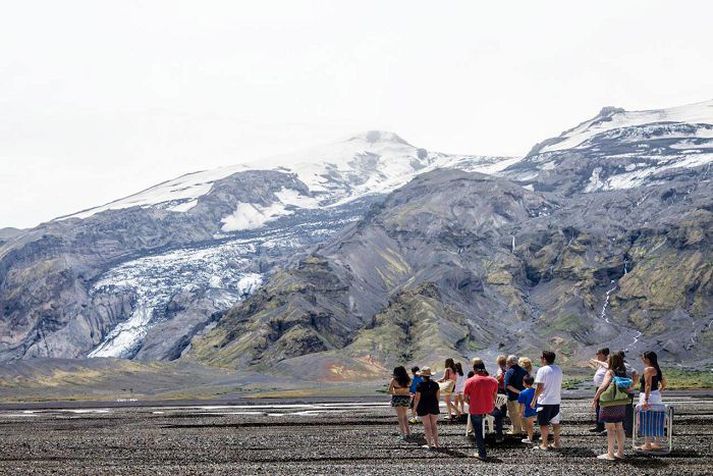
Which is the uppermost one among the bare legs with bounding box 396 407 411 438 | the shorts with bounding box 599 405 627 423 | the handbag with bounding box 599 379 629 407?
the handbag with bounding box 599 379 629 407

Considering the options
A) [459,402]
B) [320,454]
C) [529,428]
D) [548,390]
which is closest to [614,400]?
[548,390]

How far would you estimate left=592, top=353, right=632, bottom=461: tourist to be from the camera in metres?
24.6

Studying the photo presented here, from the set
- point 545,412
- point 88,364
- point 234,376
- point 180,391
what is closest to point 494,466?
point 545,412

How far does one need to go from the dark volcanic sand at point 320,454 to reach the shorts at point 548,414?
0.95 m

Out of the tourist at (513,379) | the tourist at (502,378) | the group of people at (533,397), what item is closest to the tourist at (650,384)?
the group of people at (533,397)

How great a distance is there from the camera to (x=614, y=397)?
24688 mm

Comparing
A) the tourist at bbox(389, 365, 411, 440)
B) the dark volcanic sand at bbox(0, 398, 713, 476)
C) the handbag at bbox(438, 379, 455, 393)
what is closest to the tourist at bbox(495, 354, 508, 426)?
the dark volcanic sand at bbox(0, 398, 713, 476)

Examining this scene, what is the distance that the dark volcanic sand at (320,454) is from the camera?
81.3ft

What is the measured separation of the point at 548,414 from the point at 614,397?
2374mm

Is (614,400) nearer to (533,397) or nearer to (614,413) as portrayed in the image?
(614,413)

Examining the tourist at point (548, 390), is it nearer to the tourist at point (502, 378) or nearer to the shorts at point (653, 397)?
the shorts at point (653, 397)

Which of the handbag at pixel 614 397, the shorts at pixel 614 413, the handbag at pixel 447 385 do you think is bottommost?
the handbag at pixel 447 385

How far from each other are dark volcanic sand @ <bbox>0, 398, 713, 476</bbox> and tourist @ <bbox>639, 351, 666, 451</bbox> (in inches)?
39.3

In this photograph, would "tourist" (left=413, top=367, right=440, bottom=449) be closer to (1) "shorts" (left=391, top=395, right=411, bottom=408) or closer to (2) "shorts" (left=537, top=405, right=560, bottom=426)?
(2) "shorts" (left=537, top=405, right=560, bottom=426)
